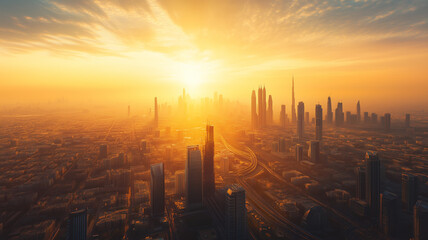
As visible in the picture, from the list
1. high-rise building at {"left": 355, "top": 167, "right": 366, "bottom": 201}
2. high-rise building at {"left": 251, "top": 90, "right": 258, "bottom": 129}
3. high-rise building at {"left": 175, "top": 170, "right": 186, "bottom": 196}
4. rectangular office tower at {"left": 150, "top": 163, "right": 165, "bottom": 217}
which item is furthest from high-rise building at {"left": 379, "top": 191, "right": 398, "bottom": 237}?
high-rise building at {"left": 251, "top": 90, "right": 258, "bottom": 129}

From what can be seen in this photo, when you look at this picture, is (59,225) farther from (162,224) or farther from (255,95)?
(255,95)

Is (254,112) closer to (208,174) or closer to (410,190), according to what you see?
(410,190)

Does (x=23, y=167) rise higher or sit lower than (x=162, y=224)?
higher

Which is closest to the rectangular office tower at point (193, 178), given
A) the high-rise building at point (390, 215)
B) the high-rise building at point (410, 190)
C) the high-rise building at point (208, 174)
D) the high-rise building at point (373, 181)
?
the high-rise building at point (208, 174)

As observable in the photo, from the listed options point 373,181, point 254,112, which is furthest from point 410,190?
point 254,112

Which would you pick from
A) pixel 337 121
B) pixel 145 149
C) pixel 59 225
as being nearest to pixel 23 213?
pixel 59 225

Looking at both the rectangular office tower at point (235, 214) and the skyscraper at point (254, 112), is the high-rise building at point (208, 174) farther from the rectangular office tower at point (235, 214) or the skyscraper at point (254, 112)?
the skyscraper at point (254, 112)
